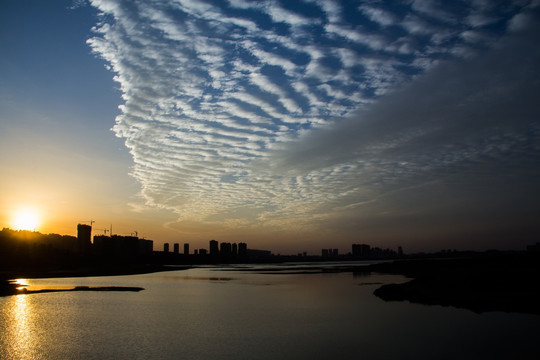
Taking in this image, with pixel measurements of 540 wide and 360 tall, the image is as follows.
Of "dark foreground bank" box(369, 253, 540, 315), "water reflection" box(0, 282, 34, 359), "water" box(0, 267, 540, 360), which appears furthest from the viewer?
"dark foreground bank" box(369, 253, 540, 315)

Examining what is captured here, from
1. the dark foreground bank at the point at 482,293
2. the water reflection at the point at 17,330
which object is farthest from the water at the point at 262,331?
the dark foreground bank at the point at 482,293

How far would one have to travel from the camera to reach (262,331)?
29.5 m

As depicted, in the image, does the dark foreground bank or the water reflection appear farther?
the dark foreground bank

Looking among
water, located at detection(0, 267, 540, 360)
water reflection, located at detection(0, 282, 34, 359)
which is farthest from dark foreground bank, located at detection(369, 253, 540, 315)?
water reflection, located at detection(0, 282, 34, 359)

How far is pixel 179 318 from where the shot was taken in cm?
3597

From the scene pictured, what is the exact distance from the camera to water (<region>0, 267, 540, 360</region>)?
23.4m

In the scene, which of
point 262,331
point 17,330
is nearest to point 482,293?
point 262,331

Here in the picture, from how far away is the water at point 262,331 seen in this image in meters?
23.4

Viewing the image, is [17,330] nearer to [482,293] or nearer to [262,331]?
[262,331]

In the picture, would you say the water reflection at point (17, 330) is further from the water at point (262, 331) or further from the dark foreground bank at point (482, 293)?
the dark foreground bank at point (482, 293)

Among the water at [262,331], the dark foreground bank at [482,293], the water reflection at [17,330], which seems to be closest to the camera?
the water at [262,331]

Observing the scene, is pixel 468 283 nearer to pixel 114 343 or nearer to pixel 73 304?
pixel 114 343

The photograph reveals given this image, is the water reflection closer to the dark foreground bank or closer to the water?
the water

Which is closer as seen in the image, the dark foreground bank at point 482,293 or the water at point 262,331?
the water at point 262,331
